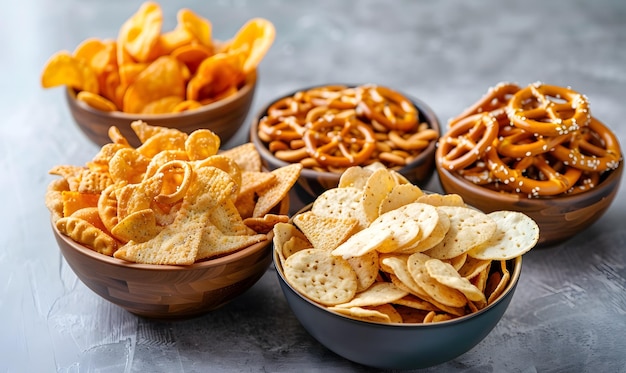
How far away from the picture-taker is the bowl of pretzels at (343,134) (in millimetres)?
2121

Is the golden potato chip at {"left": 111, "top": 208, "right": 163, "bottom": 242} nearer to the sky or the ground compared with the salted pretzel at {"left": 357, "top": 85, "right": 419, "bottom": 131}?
nearer to the sky

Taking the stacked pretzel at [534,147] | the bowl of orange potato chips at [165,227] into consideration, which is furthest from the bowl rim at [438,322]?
the stacked pretzel at [534,147]

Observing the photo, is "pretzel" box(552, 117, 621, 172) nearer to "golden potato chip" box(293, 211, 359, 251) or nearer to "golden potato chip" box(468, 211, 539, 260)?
"golden potato chip" box(468, 211, 539, 260)

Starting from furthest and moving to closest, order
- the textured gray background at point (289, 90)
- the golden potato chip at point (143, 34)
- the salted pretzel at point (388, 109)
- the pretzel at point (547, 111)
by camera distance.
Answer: the golden potato chip at point (143, 34) < the salted pretzel at point (388, 109) < the pretzel at point (547, 111) < the textured gray background at point (289, 90)

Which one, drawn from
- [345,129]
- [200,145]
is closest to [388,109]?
[345,129]

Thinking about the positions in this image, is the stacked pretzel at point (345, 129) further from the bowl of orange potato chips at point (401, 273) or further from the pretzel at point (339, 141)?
the bowl of orange potato chips at point (401, 273)

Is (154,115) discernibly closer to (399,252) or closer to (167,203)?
(167,203)

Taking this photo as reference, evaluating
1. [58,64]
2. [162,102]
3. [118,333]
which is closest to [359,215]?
[118,333]

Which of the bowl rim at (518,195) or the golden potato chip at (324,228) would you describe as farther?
the bowl rim at (518,195)

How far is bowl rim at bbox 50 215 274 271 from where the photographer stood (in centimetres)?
163

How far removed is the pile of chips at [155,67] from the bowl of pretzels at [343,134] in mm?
197

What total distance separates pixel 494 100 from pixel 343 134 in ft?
1.44

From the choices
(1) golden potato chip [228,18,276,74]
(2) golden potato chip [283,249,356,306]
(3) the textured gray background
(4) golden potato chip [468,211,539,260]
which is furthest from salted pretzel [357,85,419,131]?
(2) golden potato chip [283,249,356,306]

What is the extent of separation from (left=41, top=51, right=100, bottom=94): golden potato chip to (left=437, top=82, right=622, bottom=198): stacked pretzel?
43.7 inches
